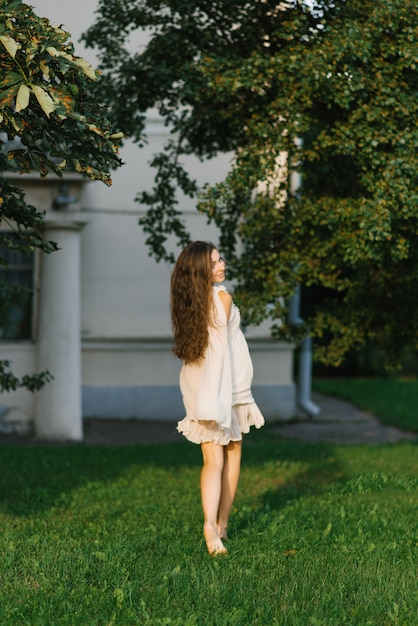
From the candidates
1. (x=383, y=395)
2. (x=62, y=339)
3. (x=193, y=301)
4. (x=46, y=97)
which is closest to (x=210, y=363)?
(x=193, y=301)

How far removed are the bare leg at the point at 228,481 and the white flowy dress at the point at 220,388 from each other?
0.36 feet

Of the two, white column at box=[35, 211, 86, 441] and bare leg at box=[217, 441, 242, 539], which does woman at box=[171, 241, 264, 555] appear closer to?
bare leg at box=[217, 441, 242, 539]

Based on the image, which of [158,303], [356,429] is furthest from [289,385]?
[158,303]

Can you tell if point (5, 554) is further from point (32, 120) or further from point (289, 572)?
point (32, 120)

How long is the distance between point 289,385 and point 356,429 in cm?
136

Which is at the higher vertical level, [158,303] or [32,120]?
[32,120]

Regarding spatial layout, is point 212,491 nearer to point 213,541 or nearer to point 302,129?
point 213,541

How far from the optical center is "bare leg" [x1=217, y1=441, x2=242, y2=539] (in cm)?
682

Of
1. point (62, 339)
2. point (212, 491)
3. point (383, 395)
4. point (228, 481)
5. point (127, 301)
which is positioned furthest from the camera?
point (383, 395)

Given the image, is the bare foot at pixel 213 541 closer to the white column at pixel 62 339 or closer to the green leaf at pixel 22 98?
the green leaf at pixel 22 98

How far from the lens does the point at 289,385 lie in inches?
713

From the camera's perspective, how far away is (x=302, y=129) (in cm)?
837

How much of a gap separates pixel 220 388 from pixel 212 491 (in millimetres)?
648

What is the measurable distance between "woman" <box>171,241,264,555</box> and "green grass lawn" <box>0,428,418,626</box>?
42 centimetres
